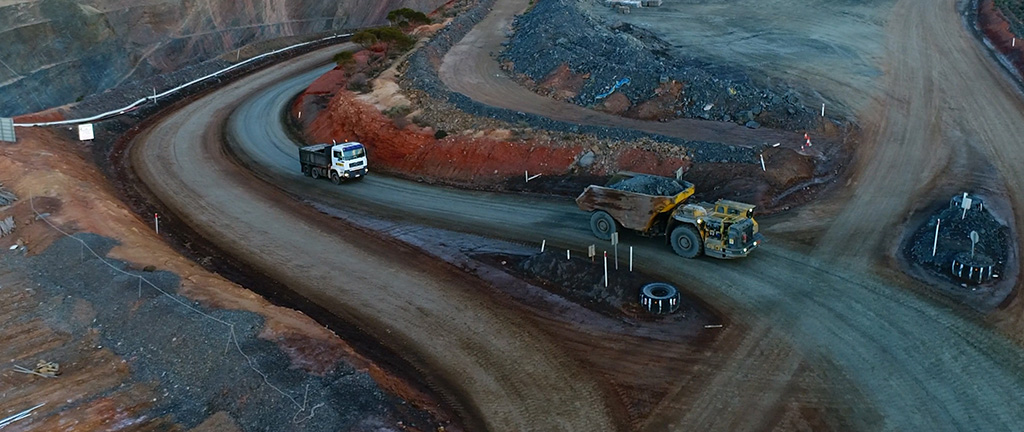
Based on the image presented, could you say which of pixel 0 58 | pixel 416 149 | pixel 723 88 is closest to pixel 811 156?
pixel 723 88

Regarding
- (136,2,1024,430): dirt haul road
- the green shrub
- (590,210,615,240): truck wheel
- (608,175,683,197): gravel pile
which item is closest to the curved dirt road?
(136,2,1024,430): dirt haul road

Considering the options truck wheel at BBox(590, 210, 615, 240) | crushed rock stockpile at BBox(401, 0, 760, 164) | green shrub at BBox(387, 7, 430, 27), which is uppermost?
green shrub at BBox(387, 7, 430, 27)

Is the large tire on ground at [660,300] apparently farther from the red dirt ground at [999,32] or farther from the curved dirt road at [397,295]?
the red dirt ground at [999,32]

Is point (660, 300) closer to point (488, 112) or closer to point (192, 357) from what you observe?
point (192, 357)

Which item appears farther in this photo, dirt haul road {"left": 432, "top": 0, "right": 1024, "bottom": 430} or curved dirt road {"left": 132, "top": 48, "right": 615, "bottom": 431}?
dirt haul road {"left": 432, "top": 0, "right": 1024, "bottom": 430}

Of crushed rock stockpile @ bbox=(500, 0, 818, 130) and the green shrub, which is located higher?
the green shrub

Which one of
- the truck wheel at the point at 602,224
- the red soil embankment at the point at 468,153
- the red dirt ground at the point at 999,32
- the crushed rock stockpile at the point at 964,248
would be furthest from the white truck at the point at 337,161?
the red dirt ground at the point at 999,32

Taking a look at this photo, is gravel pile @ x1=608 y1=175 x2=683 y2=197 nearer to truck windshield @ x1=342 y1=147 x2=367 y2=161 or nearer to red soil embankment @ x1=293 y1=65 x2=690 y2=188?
red soil embankment @ x1=293 y1=65 x2=690 y2=188

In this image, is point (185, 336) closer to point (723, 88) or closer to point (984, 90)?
point (723, 88)
